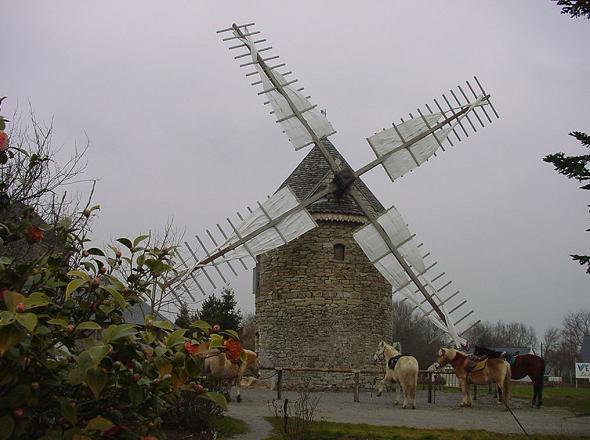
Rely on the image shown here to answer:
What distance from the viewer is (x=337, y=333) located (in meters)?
20.1

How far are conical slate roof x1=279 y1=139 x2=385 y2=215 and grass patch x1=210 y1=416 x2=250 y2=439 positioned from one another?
8740mm

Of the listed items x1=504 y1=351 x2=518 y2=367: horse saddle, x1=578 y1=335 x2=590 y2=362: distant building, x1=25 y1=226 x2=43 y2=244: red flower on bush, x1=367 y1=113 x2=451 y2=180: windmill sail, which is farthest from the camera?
x1=578 y1=335 x2=590 y2=362: distant building

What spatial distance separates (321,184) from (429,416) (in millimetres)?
8300

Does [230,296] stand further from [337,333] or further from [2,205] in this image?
[2,205]

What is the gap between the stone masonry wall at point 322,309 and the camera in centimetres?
2009

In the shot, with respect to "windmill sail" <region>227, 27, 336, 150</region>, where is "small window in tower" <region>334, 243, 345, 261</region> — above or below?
below

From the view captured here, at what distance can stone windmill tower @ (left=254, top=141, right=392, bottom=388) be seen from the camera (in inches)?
791

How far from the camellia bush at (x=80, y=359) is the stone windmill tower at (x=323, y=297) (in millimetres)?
16258

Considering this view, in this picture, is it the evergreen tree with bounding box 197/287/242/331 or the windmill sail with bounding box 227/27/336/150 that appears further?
the evergreen tree with bounding box 197/287/242/331

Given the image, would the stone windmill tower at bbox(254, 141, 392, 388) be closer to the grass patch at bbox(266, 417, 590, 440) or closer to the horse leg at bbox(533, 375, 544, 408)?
the horse leg at bbox(533, 375, 544, 408)

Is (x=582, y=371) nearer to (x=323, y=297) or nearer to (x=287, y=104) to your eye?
(x=323, y=297)

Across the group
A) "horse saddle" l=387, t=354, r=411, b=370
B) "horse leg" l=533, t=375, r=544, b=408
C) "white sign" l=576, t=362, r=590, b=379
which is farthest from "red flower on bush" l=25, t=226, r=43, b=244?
"white sign" l=576, t=362, r=590, b=379

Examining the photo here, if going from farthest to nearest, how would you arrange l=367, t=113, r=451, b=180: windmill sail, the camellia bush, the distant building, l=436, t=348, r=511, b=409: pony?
1. the distant building
2. l=367, t=113, r=451, b=180: windmill sail
3. l=436, t=348, r=511, b=409: pony
4. the camellia bush

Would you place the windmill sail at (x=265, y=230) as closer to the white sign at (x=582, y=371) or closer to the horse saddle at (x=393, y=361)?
the horse saddle at (x=393, y=361)
